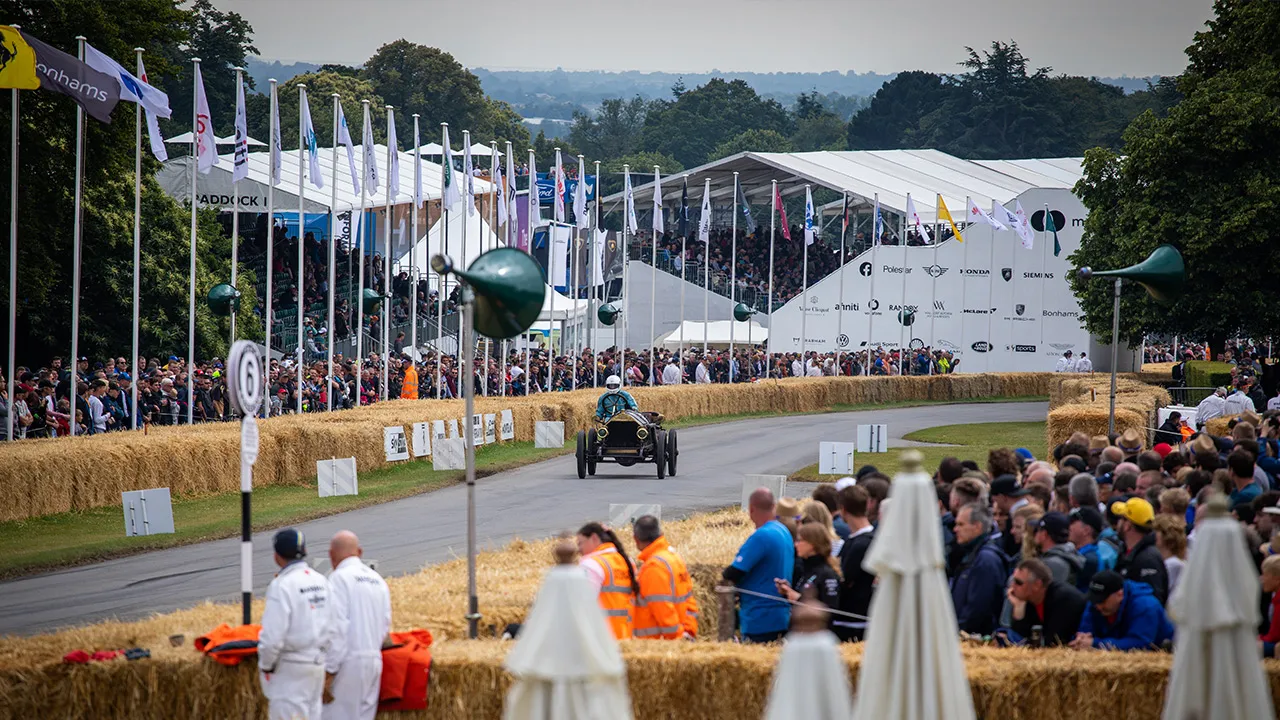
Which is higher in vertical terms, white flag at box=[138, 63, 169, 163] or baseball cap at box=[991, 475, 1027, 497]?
white flag at box=[138, 63, 169, 163]

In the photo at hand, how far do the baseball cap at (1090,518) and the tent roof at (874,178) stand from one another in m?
51.0

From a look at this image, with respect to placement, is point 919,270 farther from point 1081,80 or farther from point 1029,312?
point 1081,80

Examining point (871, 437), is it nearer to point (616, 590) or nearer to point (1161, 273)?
point (1161, 273)

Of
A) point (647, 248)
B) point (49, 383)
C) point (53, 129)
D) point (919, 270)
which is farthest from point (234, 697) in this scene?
point (647, 248)

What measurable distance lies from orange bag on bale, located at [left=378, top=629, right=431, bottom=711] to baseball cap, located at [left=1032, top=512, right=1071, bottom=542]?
4048 millimetres

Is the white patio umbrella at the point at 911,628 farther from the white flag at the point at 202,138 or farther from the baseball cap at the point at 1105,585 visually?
the white flag at the point at 202,138

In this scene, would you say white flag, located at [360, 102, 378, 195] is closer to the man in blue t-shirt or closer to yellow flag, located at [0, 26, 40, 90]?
yellow flag, located at [0, 26, 40, 90]

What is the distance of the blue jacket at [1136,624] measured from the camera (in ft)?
28.2

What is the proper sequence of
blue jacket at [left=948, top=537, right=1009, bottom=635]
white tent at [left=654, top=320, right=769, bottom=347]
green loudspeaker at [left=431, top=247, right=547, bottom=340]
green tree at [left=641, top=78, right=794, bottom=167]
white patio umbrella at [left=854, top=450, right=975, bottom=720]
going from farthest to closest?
green tree at [left=641, top=78, right=794, bottom=167] < white tent at [left=654, top=320, right=769, bottom=347] < green loudspeaker at [left=431, top=247, right=547, bottom=340] < blue jacket at [left=948, top=537, right=1009, bottom=635] < white patio umbrella at [left=854, top=450, right=975, bottom=720]

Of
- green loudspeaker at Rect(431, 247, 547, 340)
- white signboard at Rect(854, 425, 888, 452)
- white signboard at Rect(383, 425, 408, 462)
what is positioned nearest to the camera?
green loudspeaker at Rect(431, 247, 547, 340)

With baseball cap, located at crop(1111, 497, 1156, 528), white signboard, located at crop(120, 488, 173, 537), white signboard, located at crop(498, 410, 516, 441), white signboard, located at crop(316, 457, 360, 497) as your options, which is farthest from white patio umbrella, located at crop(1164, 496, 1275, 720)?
white signboard, located at crop(498, 410, 516, 441)

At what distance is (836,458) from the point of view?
1016 inches

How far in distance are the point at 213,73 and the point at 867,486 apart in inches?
3143

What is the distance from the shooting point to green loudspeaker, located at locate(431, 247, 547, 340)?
9555 mm
